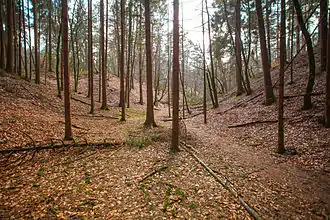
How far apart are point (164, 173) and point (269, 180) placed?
3188mm

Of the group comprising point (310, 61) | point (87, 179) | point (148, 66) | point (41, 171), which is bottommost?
point (87, 179)

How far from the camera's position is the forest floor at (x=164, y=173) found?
12.5 ft

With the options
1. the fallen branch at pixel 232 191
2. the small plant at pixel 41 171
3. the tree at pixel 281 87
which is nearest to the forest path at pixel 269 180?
the fallen branch at pixel 232 191

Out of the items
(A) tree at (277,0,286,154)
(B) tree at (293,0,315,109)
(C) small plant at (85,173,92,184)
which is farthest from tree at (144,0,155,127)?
(B) tree at (293,0,315,109)

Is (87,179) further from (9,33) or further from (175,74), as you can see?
(9,33)

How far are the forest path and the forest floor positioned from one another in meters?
0.02

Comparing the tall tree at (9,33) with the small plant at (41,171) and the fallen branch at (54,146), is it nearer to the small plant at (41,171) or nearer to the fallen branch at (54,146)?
the fallen branch at (54,146)

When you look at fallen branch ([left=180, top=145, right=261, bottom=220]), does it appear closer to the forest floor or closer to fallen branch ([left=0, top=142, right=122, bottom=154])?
the forest floor

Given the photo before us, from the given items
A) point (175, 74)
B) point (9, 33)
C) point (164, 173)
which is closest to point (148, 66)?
point (175, 74)

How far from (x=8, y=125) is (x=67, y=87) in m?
3.28

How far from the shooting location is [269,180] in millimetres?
4988

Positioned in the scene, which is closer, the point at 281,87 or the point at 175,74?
the point at 281,87

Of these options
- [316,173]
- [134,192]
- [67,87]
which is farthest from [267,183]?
[67,87]

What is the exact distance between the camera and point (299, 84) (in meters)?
11.6
